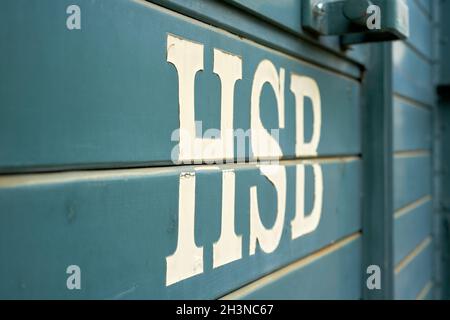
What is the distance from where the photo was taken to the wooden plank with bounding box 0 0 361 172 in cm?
85

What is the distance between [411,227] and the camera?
126 inches

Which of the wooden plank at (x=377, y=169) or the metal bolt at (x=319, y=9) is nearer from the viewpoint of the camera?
the metal bolt at (x=319, y=9)

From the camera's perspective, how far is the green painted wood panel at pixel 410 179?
112 inches

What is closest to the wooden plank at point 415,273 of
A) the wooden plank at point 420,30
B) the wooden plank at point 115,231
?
the wooden plank at point 420,30

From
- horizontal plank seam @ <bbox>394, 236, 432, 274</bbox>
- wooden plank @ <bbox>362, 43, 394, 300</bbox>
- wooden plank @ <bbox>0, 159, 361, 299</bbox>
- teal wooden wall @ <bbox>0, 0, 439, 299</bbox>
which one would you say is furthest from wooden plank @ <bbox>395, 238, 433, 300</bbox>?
wooden plank @ <bbox>0, 159, 361, 299</bbox>

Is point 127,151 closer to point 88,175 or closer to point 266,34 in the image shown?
Result: point 88,175

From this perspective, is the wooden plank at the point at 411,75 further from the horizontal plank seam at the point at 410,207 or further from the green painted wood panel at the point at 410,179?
the horizontal plank seam at the point at 410,207

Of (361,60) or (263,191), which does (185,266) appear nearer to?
(263,191)

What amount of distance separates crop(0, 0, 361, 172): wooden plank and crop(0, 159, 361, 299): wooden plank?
0.04 metres

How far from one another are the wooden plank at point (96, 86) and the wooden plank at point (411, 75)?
1.65 meters

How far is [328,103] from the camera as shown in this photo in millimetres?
2111

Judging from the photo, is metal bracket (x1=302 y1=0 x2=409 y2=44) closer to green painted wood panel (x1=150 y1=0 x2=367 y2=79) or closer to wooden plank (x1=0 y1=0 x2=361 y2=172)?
green painted wood panel (x1=150 y1=0 x2=367 y2=79)

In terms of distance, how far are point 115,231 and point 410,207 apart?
2.44 meters

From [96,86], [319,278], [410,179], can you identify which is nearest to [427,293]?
[410,179]
